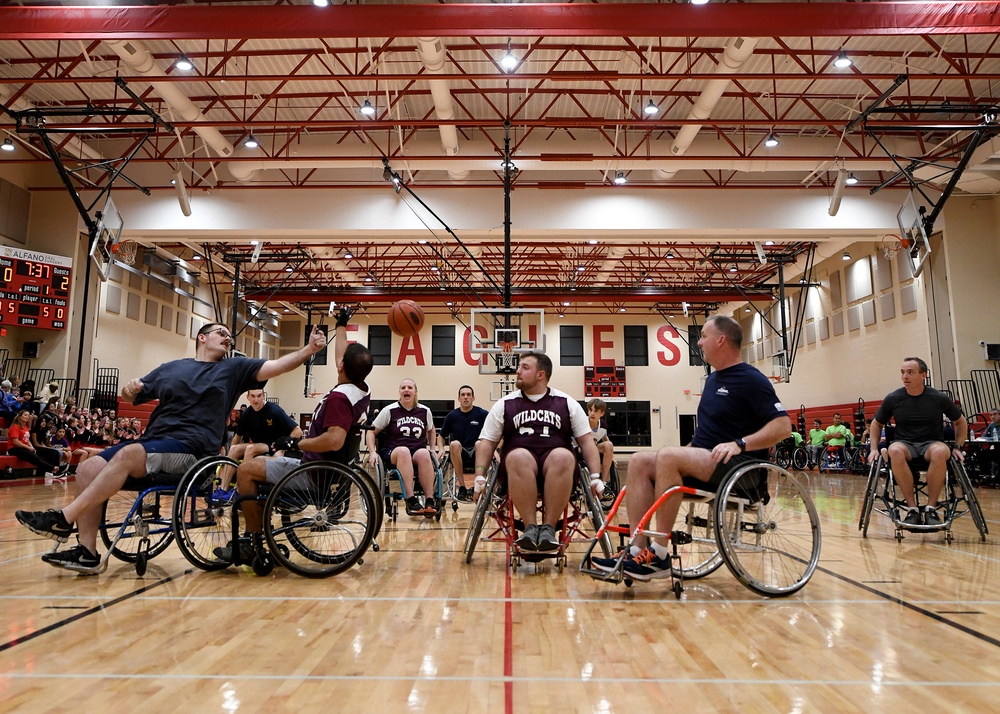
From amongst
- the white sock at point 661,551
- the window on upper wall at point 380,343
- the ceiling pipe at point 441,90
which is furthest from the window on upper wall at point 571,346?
the white sock at point 661,551

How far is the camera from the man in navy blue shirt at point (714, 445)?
269 cm

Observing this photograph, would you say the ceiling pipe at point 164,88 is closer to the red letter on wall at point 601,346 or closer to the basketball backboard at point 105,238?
the basketball backboard at point 105,238

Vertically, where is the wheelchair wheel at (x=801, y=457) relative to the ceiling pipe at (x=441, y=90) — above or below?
below

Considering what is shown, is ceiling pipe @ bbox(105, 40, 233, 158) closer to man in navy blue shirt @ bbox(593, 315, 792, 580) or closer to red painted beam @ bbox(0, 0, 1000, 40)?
red painted beam @ bbox(0, 0, 1000, 40)

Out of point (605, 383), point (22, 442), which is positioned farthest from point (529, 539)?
point (605, 383)

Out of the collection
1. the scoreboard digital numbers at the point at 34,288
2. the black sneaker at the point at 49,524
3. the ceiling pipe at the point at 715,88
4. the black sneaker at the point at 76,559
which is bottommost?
the black sneaker at the point at 76,559

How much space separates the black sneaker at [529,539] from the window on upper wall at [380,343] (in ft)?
66.1

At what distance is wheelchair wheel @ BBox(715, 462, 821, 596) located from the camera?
8.31 feet

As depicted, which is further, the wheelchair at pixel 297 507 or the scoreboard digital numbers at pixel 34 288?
the scoreboard digital numbers at pixel 34 288

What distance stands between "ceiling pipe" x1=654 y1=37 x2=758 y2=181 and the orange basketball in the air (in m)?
4.75

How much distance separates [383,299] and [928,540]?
16105mm

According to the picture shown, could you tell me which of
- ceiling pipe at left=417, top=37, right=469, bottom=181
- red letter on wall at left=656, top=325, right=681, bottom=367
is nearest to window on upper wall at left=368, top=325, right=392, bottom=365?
red letter on wall at left=656, top=325, right=681, bottom=367

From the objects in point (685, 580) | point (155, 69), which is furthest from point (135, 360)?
point (685, 580)

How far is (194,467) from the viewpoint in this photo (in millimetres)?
2943
